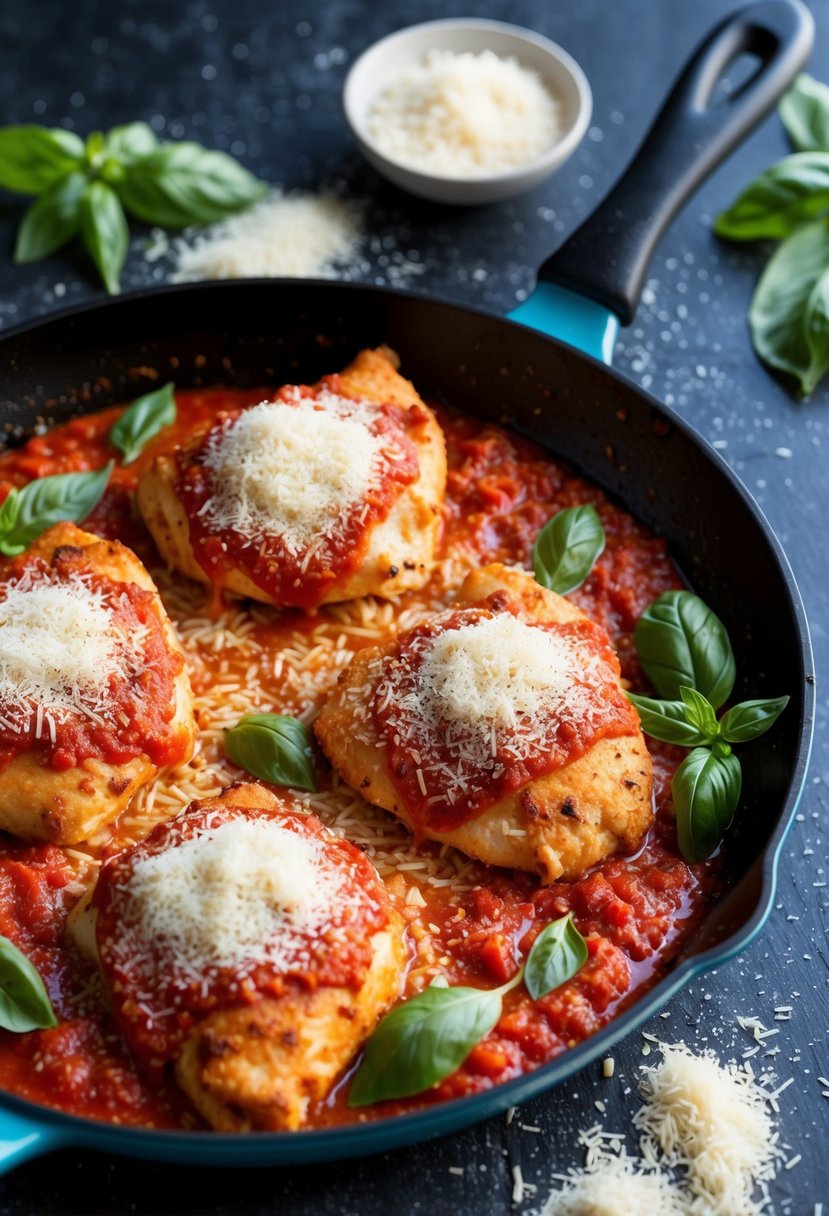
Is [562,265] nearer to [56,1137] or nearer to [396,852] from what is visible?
[396,852]

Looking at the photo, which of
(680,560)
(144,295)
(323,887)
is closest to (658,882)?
(323,887)

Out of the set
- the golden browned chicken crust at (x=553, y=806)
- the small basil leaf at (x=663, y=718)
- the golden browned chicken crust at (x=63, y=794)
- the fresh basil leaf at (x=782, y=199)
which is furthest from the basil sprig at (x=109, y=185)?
the small basil leaf at (x=663, y=718)

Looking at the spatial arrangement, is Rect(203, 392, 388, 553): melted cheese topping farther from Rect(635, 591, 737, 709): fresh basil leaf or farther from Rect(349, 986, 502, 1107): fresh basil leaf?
Rect(349, 986, 502, 1107): fresh basil leaf

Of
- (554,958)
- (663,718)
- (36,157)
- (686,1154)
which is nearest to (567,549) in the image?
(663,718)

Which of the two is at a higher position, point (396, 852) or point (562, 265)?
point (562, 265)

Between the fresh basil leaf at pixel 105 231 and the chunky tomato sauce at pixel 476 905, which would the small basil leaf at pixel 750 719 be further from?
the fresh basil leaf at pixel 105 231

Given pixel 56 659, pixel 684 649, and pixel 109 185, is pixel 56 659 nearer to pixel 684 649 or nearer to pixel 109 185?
pixel 684 649
